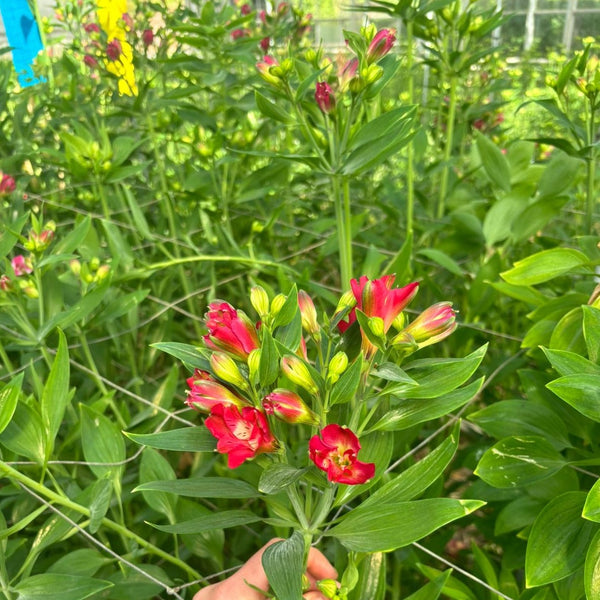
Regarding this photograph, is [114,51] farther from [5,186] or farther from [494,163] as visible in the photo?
[494,163]

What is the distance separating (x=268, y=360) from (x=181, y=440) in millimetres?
94

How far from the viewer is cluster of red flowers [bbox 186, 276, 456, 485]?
0.41 meters

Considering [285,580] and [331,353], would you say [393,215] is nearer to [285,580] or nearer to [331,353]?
[331,353]

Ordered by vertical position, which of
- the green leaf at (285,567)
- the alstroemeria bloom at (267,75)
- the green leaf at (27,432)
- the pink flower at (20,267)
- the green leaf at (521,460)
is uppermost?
the alstroemeria bloom at (267,75)

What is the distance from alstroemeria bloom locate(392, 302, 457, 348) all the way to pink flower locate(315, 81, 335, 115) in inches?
10.2

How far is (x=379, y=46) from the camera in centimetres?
66

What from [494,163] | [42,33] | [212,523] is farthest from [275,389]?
[42,33]

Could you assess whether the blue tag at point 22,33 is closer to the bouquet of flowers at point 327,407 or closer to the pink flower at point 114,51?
the pink flower at point 114,51

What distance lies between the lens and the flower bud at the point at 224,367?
0.43m

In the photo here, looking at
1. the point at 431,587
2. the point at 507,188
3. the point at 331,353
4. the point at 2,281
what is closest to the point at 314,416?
the point at 331,353

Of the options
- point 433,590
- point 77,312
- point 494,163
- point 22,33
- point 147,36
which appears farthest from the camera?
point 22,33

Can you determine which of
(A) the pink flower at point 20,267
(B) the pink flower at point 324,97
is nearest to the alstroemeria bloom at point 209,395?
(B) the pink flower at point 324,97

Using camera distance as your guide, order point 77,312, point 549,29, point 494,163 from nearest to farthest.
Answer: point 77,312 → point 494,163 → point 549,29

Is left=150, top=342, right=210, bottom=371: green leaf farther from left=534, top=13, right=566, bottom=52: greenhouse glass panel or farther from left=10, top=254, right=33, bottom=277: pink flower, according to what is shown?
left=534, top=13, right=566, bottom=52: greenhouse glass panel
